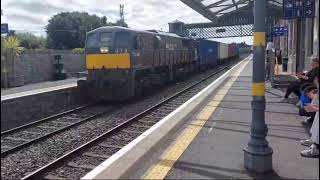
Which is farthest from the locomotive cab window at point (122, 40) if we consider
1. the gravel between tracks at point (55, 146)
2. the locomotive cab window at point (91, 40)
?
the gravel between tracks at point (55, 146)

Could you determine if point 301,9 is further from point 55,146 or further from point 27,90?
point 27,90

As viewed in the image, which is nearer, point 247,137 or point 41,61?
point 247,137

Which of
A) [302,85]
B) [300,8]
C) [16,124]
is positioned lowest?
[16,124]

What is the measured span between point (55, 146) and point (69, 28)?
7676cm

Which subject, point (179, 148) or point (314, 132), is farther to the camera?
point (179, 148)

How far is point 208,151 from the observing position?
25.0ft

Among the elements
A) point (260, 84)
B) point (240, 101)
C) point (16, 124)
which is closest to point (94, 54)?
point (16, 124)

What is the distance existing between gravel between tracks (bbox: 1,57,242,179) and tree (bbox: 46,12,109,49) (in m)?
66.2

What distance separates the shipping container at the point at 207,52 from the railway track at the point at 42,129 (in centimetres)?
2017

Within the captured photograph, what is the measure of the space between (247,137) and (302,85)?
11.7ft

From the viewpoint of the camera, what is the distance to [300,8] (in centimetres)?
1472

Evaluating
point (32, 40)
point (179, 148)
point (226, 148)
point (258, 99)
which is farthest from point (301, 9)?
point (32, 40)

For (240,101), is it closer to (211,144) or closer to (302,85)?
(302,85)

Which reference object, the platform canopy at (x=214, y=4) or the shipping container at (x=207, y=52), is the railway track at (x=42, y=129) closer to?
the shipping container at (x=207, y=52)
